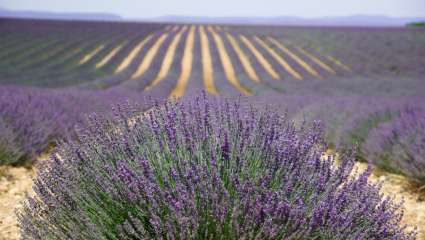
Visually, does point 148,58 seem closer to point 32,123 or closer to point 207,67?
point 207,67

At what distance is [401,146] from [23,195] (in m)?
3.62

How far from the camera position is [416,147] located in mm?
4027

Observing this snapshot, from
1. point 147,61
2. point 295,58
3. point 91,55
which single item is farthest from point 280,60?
point 91,55

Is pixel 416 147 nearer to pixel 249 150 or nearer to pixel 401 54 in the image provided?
pixel 249 150

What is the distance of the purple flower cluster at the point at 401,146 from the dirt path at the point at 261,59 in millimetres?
15065

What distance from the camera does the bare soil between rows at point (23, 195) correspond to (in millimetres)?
2979

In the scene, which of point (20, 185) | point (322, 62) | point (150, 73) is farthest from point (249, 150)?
point (322, 62)

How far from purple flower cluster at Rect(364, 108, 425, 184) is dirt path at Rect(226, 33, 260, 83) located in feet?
45.3

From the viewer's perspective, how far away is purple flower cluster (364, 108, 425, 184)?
157 inches

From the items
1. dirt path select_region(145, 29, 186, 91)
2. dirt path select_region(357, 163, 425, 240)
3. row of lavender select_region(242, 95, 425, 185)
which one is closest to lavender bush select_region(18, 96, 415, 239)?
row of lavender select_region(242, 95, 425, 185)

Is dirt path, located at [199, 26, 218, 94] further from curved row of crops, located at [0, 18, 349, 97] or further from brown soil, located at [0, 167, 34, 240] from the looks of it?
brown soil, located at [0, 167, 34, 240]

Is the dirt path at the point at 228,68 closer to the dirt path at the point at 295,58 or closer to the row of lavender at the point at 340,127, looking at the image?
the dirt path at the point at 295,58

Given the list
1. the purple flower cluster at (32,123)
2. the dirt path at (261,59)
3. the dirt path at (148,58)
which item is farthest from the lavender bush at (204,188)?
the dirt path at (261,59)

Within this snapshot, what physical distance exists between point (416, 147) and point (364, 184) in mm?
2277
